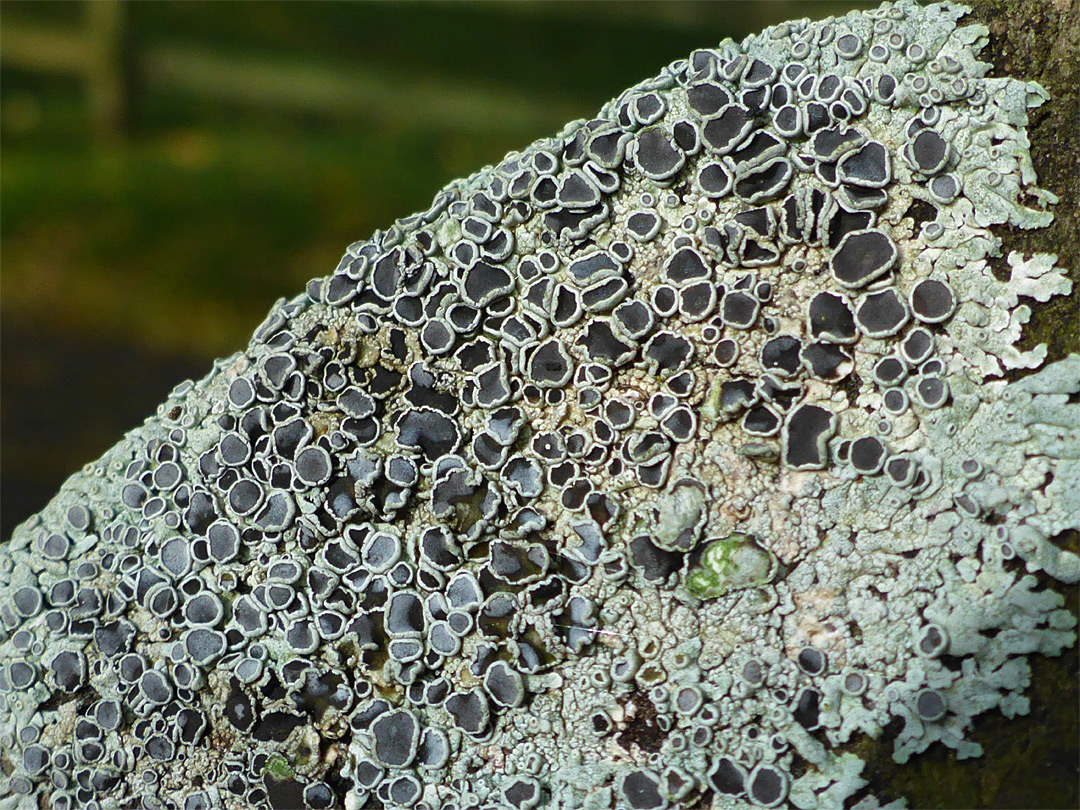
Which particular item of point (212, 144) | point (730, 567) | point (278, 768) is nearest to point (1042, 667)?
point (730, 567)

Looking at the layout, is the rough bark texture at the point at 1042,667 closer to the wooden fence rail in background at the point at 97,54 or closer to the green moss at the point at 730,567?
the green moss at the point at 730,567

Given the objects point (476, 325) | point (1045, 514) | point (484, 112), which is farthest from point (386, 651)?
point (484, 112)

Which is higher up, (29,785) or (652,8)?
(652,8)

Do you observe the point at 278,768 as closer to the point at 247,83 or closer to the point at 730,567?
the point at 730,567

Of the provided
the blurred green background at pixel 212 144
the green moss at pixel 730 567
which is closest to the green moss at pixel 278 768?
the green moss at pixel 730 567

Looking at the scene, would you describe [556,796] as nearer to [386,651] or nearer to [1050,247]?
[386,651]

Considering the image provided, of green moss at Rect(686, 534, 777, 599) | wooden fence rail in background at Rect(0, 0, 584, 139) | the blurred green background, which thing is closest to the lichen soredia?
green moss at Rect(686, 534, 777, 599)
